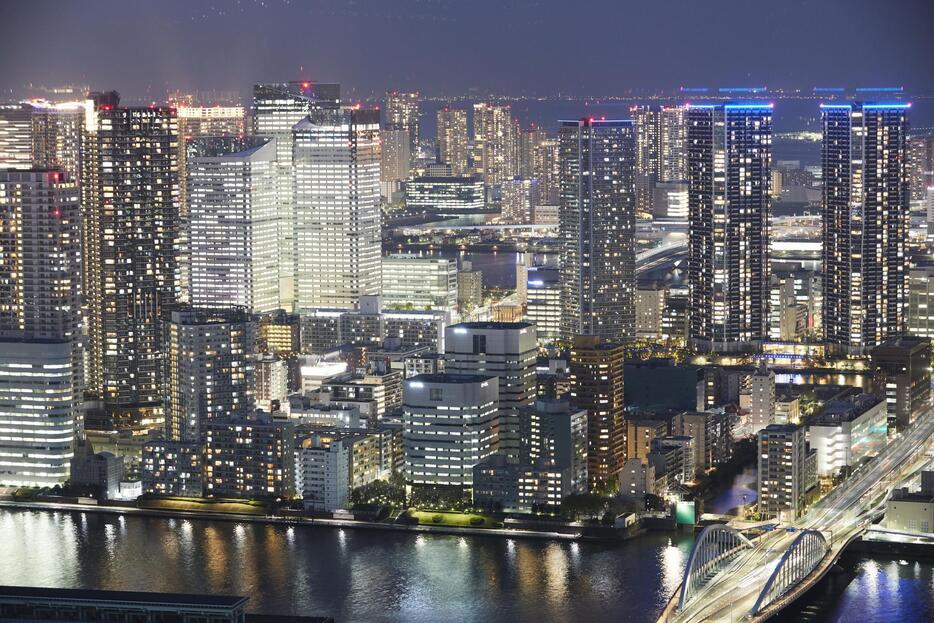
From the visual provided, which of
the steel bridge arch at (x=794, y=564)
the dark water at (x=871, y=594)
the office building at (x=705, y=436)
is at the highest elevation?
the office building at (x=705, y=436)

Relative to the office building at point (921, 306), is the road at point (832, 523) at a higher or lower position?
lower

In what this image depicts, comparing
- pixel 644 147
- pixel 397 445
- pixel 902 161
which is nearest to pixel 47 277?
pixel 397 445

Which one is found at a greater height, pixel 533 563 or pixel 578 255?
pixel 578 255

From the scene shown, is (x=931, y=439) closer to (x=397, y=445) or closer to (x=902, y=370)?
(x=902, y=370)

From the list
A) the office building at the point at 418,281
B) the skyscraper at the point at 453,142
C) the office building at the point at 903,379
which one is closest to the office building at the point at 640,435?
the office building at the point at 903,379

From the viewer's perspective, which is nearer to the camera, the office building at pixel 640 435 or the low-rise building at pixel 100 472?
the low-rise building at pixel 100 472

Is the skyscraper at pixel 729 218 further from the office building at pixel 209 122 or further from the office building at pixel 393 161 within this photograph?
the office building at pixel 393 161

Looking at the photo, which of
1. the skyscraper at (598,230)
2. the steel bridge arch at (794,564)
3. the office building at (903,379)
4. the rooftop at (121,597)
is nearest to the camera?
the rooftop at (121,597)

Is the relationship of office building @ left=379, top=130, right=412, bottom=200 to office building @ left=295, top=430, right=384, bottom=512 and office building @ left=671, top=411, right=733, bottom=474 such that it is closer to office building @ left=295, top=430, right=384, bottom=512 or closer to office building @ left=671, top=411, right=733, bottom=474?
office building @ left=671, top=411, right=733, bottom=474
